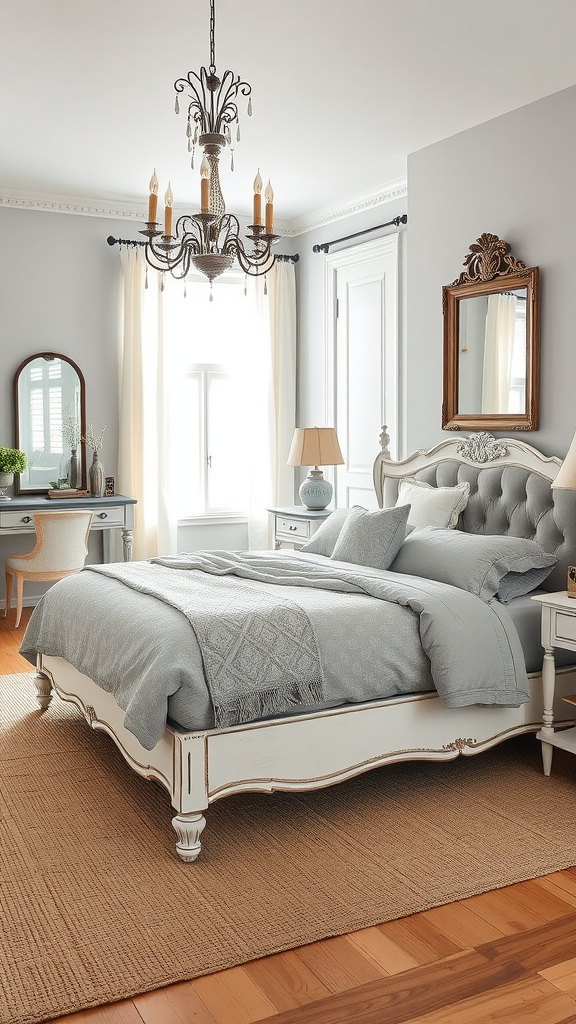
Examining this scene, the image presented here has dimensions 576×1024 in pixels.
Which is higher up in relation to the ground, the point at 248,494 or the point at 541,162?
the point at 541,162

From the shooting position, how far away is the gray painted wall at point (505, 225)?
402 centimetres

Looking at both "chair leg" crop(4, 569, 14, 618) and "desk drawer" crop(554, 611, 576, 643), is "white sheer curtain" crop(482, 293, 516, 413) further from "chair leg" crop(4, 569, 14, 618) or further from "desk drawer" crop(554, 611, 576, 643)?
"chair leg" crop(4, 569, 14, 618)

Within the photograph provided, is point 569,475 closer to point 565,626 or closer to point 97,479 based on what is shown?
point 565,626

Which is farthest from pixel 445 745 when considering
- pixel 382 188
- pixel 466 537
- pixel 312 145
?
pixel 382 188

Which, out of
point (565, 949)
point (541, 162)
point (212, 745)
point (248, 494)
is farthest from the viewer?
point (248, 494)

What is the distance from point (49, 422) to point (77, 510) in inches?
28.5

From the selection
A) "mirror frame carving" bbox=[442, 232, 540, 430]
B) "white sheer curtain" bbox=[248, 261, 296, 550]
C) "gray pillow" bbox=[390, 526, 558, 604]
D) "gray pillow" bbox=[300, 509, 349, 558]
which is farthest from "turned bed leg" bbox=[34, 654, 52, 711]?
"white sheer curtain" bbox=[248, 261, 296, 550]

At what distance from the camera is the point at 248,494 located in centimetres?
696

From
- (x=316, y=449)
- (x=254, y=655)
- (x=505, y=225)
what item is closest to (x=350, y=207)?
(x=316, y=449)

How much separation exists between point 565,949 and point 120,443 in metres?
4.82

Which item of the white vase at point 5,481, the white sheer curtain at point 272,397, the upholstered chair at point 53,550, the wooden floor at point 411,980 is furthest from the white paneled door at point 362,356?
the wooden floor at point 411,980

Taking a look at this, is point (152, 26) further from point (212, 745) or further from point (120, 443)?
point (120, 443)

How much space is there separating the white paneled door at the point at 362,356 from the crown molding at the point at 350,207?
0.84ft

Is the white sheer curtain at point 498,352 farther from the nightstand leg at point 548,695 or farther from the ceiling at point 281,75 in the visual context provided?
the nightstand leg at point 548,695
